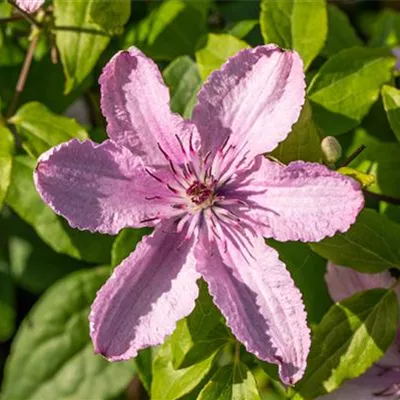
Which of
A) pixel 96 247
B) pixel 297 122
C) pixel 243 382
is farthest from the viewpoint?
pixel 96 247

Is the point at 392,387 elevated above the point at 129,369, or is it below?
above

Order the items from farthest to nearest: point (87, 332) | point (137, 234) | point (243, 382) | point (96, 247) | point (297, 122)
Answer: point (87, 332) < point (96, 247) < point (137, 234) < point (243, 382) < point (297, 122)

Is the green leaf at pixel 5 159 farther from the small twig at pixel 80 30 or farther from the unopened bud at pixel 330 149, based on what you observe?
the unopened bud at pixel 330 149

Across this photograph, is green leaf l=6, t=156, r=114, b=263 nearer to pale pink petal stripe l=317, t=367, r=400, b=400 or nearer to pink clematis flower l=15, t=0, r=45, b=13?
pink clematis flower l=15, t=0, r=45, b=13

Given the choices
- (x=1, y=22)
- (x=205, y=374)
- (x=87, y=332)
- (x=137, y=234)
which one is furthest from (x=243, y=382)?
(x=1, y=22)

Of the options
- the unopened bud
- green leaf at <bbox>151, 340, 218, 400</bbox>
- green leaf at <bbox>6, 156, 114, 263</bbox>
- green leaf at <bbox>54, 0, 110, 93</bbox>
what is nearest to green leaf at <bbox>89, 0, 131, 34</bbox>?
green leaf at <bbox>54, 0, 110, 93</bbox>

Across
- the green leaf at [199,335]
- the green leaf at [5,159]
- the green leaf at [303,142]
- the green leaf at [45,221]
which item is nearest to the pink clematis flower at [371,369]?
the green leaf at [199,335]

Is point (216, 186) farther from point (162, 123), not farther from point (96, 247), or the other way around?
point (96, 247)
